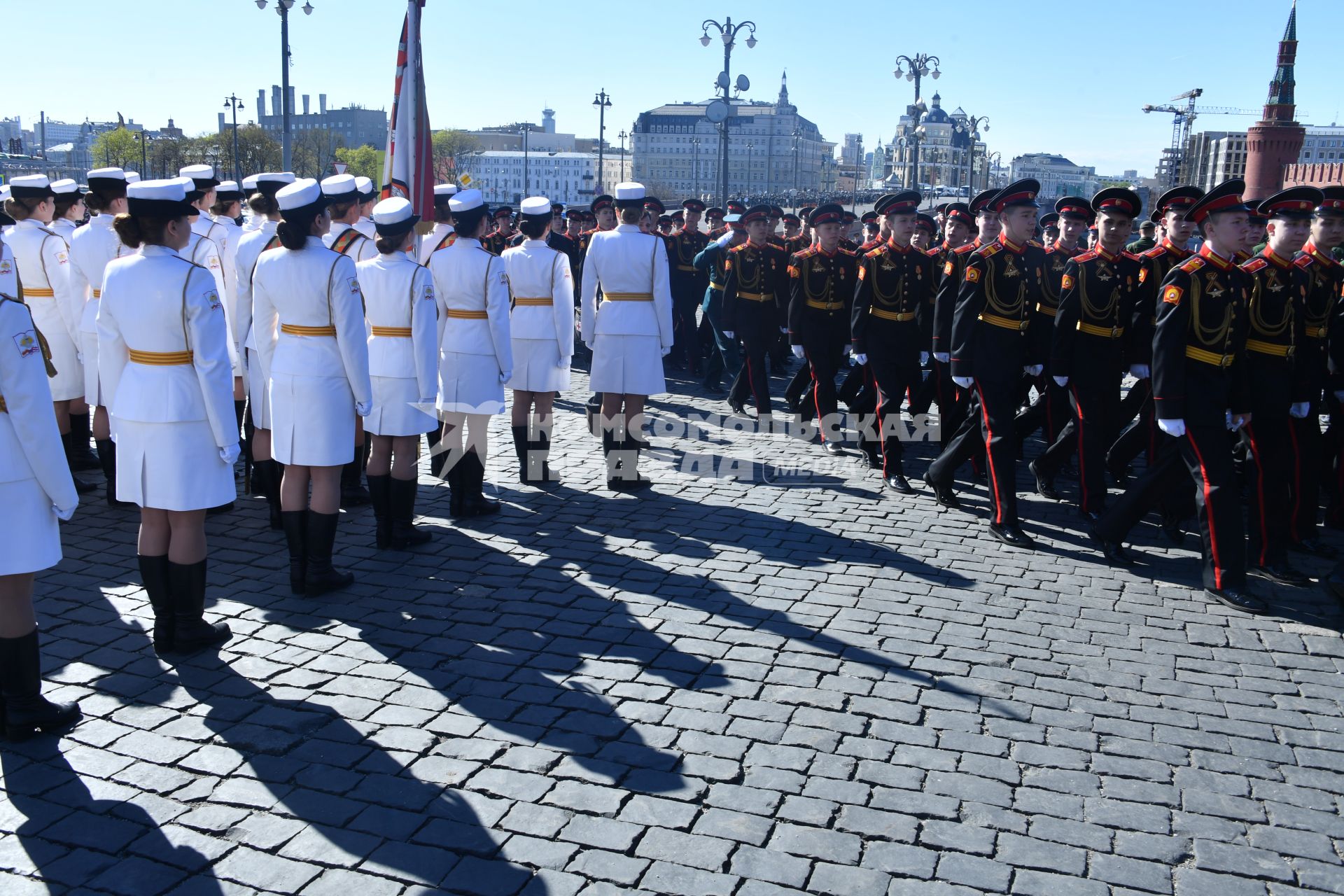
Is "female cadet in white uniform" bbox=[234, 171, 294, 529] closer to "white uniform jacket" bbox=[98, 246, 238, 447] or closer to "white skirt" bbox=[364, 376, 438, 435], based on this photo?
"white skirt" bbox=[364, 376, 438, 435]

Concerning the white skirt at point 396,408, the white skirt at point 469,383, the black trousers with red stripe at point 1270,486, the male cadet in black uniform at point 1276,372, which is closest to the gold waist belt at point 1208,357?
the male cadet in black uniform at point 1276,372

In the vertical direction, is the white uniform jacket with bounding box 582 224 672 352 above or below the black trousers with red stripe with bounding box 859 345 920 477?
above

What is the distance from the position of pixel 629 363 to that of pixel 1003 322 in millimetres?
2840

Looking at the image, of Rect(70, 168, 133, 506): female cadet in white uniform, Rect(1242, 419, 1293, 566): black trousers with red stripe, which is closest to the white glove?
Rect(1242, 419, 1293, 566): black trousers with red stripe

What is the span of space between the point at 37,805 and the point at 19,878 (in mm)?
494

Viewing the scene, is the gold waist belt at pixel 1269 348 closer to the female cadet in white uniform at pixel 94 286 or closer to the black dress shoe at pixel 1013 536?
the black dress shoe at pixel 1013 536

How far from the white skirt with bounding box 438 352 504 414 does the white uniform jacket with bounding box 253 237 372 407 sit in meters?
1.75

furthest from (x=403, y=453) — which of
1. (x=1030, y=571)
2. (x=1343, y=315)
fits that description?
(x=1343, y=315)

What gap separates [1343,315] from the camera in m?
7.46

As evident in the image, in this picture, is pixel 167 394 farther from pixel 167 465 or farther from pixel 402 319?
pixel 402 319

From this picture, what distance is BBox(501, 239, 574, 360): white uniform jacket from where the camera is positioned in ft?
28.0

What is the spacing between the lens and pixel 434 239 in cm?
884

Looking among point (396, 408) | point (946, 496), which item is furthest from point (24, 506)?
point (946, 496)

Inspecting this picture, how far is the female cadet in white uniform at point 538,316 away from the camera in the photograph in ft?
27.8
